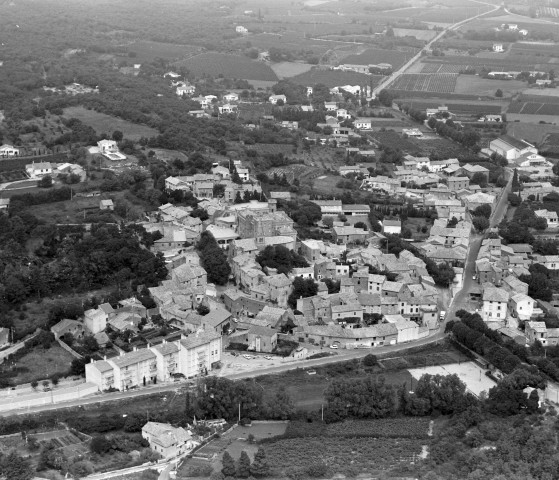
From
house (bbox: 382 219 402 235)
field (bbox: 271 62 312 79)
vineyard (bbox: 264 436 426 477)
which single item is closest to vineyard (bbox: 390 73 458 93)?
field (bbox: 271 62 312 79)

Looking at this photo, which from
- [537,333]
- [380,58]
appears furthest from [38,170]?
[380,58]

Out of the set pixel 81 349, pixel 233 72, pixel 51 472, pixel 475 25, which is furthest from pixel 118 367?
pixel 475 25

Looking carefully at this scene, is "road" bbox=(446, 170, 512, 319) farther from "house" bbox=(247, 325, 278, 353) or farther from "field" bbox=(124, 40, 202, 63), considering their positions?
"field" bbox=(124, 40, 202, 63)

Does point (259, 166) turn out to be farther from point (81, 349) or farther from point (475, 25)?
point (475, 25)

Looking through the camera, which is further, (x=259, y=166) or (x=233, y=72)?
(x=233, y=72)

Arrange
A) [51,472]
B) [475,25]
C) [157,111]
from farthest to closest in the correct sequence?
[475,25], [157,111], [51,472]

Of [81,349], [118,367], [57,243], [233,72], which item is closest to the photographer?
[118,367]
